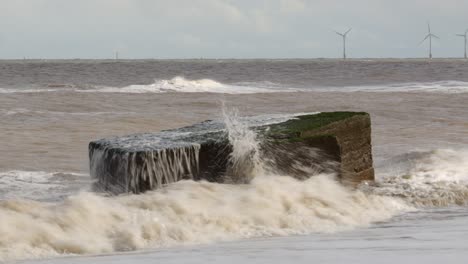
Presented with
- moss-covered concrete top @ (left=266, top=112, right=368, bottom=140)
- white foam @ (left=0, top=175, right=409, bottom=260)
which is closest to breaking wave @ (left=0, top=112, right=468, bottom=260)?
white foam @ (left=0, top=175, right=409, bottom=260)

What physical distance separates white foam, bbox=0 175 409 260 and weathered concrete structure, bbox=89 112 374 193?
15cm

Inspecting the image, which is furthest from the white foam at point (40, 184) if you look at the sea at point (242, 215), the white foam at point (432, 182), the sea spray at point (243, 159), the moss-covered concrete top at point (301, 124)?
the white foam at point (432, 182)

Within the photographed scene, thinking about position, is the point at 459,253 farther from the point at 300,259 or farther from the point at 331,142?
the point at 331,142

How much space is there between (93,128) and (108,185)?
814 cm

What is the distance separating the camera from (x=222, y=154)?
7.53 m

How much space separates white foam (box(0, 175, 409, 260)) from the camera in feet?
18.6

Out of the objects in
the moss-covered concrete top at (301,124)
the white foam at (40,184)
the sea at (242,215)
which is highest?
the moss-covered concrete top at (301,124)

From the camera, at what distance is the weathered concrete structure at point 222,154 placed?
725 centimetres

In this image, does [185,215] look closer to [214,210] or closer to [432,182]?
[214,210]

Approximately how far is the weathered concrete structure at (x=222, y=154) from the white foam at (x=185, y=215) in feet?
0.50

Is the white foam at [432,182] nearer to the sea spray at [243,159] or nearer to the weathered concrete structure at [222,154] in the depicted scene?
the weathered concrete structure at [222,154]

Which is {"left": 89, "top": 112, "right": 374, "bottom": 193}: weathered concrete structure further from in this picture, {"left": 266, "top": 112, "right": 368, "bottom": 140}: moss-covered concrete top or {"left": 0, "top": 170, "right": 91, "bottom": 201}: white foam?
{"left": 0, "top": 170, "right": 91, "bottom": 201}: white foam

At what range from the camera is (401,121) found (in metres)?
17.2

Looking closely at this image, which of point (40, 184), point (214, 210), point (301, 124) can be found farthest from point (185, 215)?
point (40, 184)
